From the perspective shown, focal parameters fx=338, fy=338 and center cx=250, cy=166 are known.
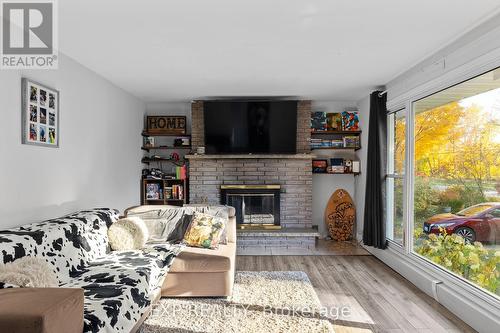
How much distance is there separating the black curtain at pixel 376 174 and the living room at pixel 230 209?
0.09 ft

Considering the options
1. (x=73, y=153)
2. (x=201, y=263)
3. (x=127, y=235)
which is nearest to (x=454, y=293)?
(x=201, y=263)

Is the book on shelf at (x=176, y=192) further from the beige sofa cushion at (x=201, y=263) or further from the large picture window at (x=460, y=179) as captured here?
the large picture window at (x=460, y=179)

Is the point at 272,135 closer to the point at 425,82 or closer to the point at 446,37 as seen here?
the point at 425,82

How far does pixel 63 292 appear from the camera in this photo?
168cm

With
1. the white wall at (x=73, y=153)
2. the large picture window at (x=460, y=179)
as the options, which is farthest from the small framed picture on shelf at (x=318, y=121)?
the white wall at (x=73, y=153)

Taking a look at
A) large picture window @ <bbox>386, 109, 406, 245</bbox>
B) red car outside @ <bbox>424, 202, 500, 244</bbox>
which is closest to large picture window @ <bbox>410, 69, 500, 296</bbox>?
red car outside @ <bbox>424, 202, 500, 244</bbox>

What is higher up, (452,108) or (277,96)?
(277,96)

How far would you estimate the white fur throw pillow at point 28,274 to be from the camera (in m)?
1.89

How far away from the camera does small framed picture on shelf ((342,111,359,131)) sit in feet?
19.0

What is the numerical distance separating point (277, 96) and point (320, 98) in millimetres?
742

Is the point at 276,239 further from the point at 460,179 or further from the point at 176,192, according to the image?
the point at 460,179

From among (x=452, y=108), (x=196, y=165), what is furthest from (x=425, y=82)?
(x=196, y=165)

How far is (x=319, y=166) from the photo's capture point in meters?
5.81

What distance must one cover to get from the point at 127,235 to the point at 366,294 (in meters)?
2.44
